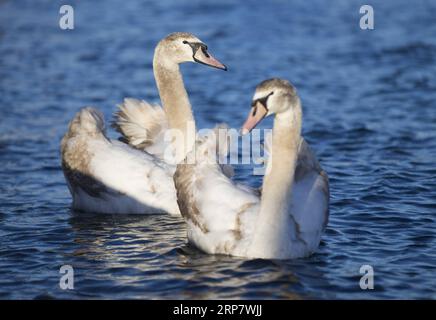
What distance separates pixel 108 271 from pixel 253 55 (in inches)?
474

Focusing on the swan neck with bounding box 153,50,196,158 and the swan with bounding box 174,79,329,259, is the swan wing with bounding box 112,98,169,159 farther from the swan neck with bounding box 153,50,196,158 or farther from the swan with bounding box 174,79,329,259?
the swan with bounding box 174,79,329,259

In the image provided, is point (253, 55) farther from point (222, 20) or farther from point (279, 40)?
point (222, 20)

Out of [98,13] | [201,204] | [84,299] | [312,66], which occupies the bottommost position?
[84,299]

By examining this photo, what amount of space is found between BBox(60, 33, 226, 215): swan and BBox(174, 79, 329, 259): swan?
4.11 feet

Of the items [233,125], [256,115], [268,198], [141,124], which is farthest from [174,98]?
[233,125]

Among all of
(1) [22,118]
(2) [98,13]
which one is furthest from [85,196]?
(2) [98,13]

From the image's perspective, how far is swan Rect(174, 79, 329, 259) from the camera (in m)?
8.78

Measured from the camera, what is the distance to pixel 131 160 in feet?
36.7

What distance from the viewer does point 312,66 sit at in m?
19.4

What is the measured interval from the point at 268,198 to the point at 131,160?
2855 millimetres

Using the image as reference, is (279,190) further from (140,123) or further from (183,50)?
(140,123)

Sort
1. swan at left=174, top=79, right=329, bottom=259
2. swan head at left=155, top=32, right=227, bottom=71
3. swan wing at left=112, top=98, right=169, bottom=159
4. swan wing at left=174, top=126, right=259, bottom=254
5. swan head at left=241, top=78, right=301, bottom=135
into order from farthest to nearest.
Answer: swan wing at left=112, top=98, right=169, bottom=159 < swan head at left=155, top=32, right=227, bottom=71 < swan wing at left=174, top=126, right=259, bottom=254 < swan at left=174, top=79, right=329, bottom=259 < swan head at left=241, top=78, right=301, bottom=135

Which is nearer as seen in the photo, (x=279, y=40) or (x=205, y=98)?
(x=205, y=98)

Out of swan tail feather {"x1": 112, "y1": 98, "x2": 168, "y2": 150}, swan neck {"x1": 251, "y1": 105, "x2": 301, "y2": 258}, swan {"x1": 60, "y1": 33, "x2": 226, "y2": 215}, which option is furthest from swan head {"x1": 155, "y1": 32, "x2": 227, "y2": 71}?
swan neck {"x1": 251, "y1": 105, "x2": 301, "y2": 258}
